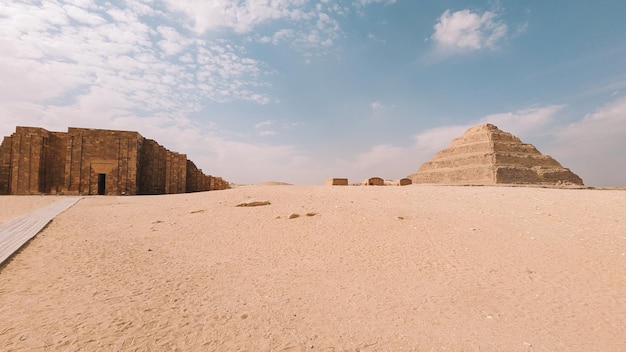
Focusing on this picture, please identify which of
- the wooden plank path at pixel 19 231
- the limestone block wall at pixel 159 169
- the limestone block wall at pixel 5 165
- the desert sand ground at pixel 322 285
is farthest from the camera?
the limestone block wall at pixel 159 169

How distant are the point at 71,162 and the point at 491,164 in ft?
161

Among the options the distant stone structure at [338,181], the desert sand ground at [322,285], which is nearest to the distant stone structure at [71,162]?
the distant stone structure at [338,181]

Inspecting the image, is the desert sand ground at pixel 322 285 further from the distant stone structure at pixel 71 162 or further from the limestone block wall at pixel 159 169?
the limestone block wall at pixel 159 169

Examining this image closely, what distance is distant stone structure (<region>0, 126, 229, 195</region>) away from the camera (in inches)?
811

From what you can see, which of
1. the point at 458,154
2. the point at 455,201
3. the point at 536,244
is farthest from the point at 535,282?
the point at 458,154

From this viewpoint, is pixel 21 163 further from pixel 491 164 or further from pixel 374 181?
pixel 491 164

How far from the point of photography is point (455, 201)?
37.6 feet

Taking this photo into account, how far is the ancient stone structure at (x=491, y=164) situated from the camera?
42.7 m

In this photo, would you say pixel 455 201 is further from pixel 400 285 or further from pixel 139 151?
pixel 139 151

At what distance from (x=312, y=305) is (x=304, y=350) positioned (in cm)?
98

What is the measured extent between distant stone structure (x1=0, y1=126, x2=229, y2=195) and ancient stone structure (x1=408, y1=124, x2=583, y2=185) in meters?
41.6

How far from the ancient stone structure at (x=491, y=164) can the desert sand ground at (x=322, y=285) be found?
38842 mm

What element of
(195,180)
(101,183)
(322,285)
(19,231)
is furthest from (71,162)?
(322,285)

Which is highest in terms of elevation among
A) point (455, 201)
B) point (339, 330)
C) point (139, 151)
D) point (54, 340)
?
point (139, 151)
